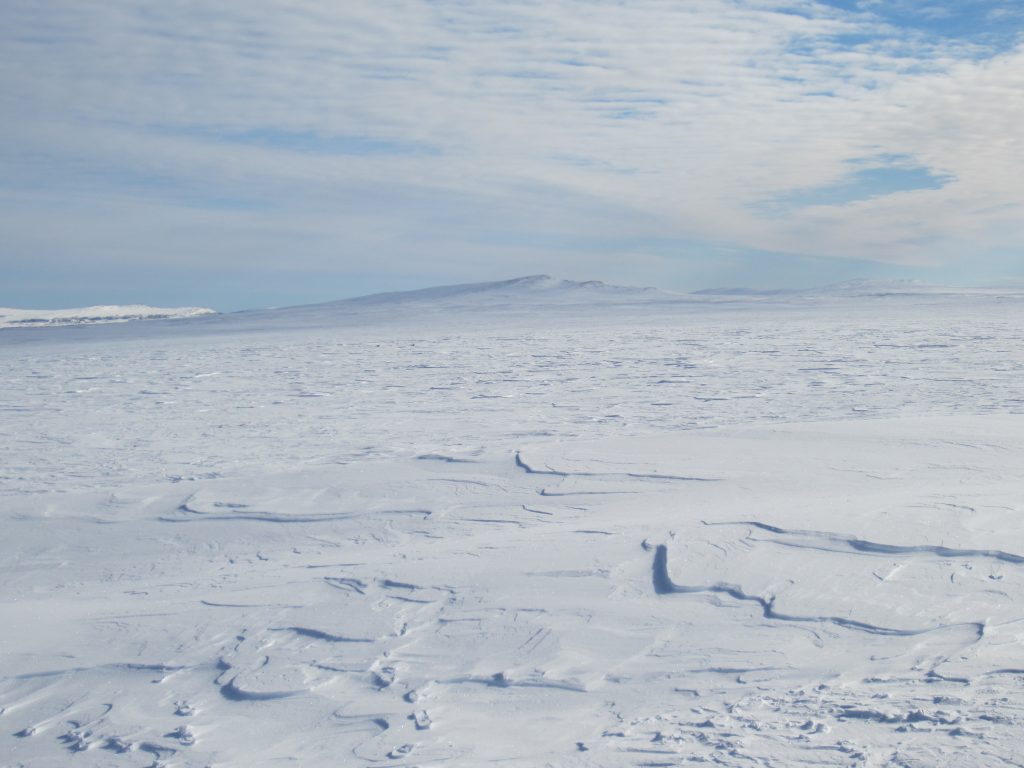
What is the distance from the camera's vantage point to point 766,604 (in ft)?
9.09

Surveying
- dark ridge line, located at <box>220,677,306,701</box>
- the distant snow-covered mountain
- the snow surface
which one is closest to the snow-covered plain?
dark ridge line, located at <box>220,677,306,701</box>

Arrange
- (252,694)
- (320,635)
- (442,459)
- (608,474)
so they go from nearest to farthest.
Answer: (252,694), (320,635), (608,474), (442,459)

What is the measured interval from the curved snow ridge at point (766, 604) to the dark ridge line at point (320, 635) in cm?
94

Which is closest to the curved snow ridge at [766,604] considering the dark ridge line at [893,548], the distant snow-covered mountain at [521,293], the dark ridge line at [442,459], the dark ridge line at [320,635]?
the dark ridge line at [893,548]

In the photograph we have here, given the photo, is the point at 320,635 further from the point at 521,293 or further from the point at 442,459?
the point at 521,293

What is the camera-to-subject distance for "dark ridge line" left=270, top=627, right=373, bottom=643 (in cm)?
271

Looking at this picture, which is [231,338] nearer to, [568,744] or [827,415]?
[827,415]

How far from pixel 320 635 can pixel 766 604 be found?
1.34 meters

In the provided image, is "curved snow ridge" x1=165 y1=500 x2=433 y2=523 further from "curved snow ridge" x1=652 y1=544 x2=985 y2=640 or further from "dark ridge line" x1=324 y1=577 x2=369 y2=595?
"curved snow ridge" x1=652 y1=544 x2=985 y2=640

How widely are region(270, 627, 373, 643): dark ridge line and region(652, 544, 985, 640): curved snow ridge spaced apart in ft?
3.10

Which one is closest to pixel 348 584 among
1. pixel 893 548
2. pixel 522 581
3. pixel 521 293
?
pixel 522 581

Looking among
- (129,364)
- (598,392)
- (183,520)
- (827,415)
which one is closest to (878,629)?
(183,520)

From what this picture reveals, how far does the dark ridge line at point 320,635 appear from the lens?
2.71 meters

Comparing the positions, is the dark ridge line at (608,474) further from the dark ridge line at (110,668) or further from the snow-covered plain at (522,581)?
the dark ridge line at (110,668)
